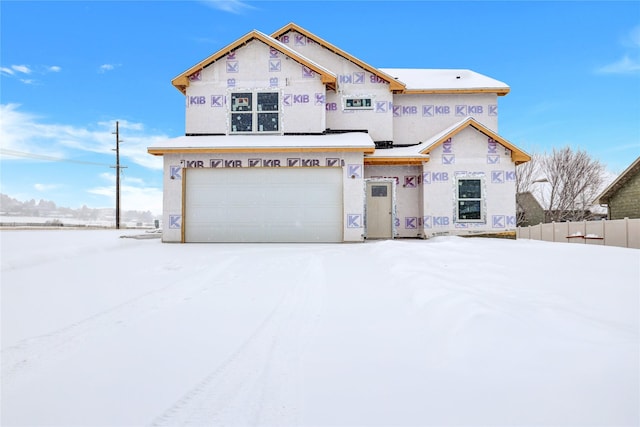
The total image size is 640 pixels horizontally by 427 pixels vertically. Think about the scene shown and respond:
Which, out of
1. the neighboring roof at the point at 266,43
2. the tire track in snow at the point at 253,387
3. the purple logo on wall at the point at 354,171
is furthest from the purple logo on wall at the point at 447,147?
the tire track in snow at the point at 253,387

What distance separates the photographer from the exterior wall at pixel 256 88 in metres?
13.5

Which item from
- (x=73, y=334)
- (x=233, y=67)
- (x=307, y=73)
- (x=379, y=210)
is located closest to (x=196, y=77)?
(x=233, y=67)

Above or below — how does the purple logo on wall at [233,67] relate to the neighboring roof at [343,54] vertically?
below

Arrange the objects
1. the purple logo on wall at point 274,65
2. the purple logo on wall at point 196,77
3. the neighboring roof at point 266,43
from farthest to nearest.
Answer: the purple logo on wall at point 196,77
the purple logo on wall at point 274,65
the neighboring roof at point 266,43

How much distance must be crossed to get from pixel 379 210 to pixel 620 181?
1406cm

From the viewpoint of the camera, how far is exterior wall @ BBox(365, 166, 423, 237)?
1459cm

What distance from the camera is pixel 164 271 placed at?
6797mm

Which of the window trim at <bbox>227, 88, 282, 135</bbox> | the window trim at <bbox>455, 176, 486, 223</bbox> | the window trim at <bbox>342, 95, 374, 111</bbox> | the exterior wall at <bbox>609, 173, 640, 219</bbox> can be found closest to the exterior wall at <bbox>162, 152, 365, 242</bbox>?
the window trim at <bbox>227, 88, 282, 135</bbox>

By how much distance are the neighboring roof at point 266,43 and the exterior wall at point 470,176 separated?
5.36 meters

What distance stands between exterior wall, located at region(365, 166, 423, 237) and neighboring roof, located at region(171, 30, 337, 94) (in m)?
4.16

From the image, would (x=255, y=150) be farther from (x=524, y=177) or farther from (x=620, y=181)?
(x=524, y=177)

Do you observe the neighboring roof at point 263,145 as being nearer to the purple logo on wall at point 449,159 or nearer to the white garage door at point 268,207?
the white garage door at point 268,207

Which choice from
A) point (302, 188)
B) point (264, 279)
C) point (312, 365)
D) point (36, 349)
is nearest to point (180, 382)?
point (312, 365)

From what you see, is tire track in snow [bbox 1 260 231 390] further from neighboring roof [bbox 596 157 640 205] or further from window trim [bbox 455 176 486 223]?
neighboring roof [bbox 596 157 640 205]
